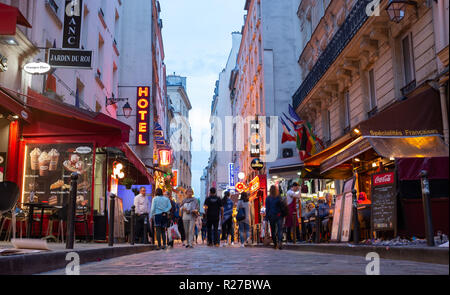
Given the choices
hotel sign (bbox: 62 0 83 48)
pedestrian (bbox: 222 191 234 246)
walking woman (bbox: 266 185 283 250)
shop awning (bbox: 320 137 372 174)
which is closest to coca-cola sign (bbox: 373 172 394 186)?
shop awning (bbox: 320 137 372 174)

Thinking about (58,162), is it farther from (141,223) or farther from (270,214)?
(270,214)

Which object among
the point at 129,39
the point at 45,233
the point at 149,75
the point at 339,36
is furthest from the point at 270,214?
the point at 129,39

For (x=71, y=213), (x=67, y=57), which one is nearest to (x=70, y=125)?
(x=67, y=57)

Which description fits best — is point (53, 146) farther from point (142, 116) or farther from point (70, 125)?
point (142, 116)

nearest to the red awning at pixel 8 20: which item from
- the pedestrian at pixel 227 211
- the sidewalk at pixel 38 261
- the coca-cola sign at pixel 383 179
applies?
the sidewalk at pixel 38 261

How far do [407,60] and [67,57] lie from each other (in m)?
8.91

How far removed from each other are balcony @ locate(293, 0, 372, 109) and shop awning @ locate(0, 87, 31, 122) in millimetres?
9517

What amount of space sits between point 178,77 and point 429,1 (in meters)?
83.9

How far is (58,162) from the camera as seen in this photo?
13.9 meters

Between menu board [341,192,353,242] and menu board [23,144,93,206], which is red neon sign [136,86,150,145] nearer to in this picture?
menu board [23,144,93,206]

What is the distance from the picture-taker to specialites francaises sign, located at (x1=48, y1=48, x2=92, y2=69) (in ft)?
41.1

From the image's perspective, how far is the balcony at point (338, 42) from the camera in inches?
598

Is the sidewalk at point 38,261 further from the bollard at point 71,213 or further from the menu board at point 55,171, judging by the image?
the menu board at point 55,171

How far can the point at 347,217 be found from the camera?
10.9 meters
